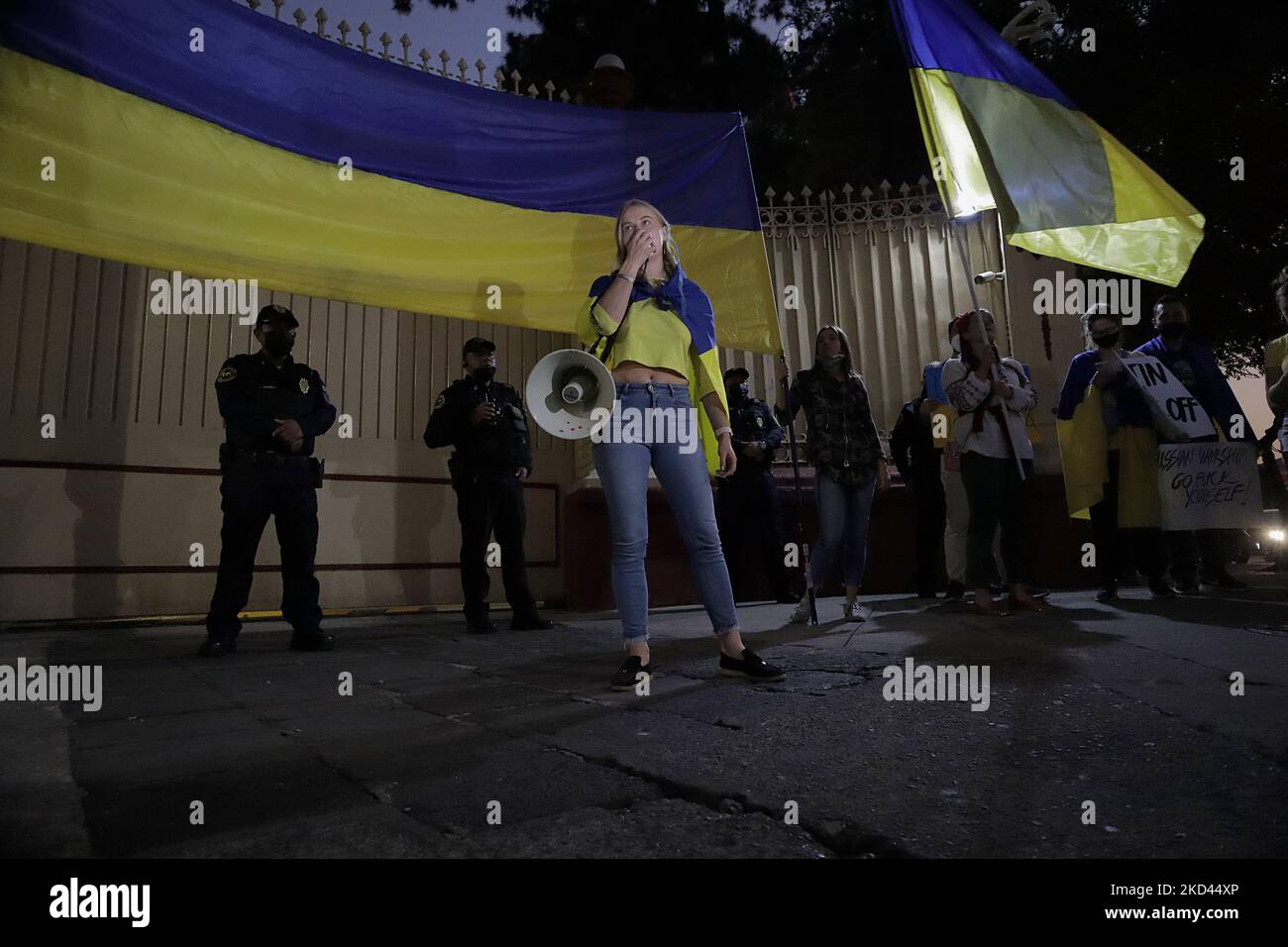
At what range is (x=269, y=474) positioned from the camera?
401 cm

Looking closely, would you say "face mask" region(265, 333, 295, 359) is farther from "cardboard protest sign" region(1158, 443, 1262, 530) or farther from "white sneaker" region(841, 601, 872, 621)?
"cardboard protest sign" region(1158, 443, 1262, 530)

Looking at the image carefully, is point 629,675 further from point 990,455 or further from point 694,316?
point 990,455

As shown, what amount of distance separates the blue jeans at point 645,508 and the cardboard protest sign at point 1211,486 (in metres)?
3.44

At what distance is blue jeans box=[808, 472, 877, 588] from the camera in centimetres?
477

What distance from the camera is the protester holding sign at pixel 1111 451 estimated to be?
503cm

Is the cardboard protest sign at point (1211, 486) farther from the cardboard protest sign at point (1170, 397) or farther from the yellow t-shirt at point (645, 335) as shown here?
the yellow t-shirt at point (645, 335)

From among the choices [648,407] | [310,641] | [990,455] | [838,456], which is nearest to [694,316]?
[648,407]

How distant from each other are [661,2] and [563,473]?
32.3 ft

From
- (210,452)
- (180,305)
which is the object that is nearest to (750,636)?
(210,452)

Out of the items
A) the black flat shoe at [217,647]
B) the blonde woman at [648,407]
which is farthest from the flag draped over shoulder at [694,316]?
the black flat shoe at [217,647]

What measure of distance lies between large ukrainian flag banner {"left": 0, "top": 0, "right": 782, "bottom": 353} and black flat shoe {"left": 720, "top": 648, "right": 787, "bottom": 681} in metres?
2.22

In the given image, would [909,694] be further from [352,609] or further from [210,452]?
[210,452]

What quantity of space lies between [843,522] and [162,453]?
460 centimetres

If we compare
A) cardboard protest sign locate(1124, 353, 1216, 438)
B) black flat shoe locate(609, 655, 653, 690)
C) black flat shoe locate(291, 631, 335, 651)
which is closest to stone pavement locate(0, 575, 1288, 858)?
black flat shoe locate(609, 655, 653, 690)
